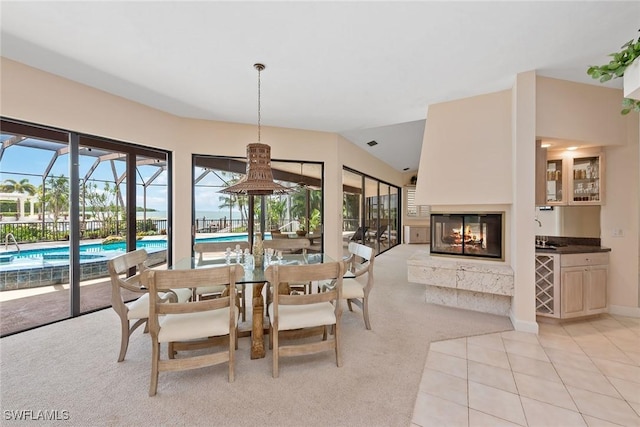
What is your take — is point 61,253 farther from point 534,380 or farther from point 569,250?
point 569,250

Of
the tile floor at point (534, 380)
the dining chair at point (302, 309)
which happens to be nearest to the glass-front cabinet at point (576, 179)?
the tile floor at point (534, 380)

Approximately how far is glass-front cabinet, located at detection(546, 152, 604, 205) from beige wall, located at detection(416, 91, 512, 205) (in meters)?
0.85

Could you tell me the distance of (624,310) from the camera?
3395mm

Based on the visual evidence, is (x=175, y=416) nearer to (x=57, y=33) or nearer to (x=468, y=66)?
(x=57, y=33)

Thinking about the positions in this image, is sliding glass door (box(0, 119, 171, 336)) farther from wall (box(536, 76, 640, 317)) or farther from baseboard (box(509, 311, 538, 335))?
wall (box(536, 76, 640, 317))

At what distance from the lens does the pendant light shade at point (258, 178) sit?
2750 mm

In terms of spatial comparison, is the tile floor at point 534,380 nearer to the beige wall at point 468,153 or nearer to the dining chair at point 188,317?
the dining chair at point 188,317

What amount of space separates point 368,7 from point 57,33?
8.67ft

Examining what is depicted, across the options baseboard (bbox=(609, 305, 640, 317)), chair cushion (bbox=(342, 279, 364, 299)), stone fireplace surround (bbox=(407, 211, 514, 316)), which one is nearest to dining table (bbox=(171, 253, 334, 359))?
chair cushion (bbox=(342, 279, 364, 299))

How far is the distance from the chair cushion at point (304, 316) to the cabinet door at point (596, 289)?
3.16 m

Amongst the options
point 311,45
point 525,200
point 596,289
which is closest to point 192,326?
point 311,45

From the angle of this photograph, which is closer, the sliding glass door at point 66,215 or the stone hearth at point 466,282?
the sliding glass door at point 66,215

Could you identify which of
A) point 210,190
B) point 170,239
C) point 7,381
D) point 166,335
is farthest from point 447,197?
point 7,381

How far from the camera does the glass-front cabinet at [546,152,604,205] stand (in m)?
3.47
